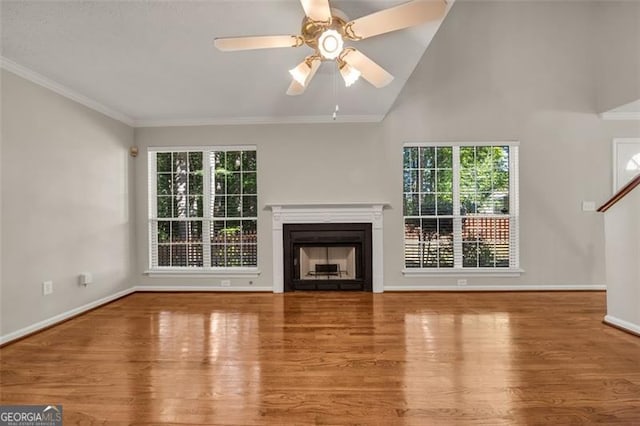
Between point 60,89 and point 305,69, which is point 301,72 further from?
point 60,89

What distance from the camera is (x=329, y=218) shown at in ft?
14.0

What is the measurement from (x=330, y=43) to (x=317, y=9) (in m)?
0.21

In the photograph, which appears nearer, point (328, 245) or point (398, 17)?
point (398, 17)

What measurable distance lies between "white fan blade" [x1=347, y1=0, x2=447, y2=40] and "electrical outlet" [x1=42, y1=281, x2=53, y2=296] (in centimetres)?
359

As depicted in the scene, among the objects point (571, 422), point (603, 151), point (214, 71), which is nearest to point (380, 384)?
point (571, 422)

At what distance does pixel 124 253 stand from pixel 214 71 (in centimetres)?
288

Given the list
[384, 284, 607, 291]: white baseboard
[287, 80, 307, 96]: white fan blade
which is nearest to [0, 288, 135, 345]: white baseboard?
[287, 80, 307, 96]: white fan blade

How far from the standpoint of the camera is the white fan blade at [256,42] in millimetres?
1897

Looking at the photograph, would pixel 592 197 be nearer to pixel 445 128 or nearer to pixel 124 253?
pixel 445 128

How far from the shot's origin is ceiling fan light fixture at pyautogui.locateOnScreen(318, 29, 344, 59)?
186cm

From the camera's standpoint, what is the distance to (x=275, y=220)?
4.29m

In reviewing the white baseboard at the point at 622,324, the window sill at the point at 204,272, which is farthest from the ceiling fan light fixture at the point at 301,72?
the white baseboard at the point at 622,324

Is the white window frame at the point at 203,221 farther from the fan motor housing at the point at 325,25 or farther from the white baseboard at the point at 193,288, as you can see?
the fan motor housing at the point at 325,25

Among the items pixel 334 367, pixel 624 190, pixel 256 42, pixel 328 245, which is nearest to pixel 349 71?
pixel 256 42
